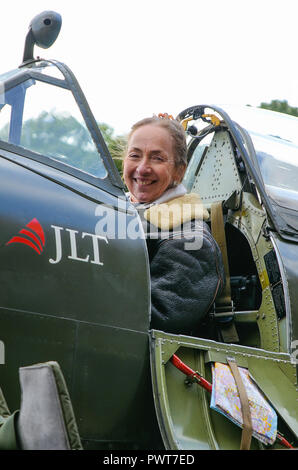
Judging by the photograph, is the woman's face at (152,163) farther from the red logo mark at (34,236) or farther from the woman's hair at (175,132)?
the red logo mark at (34,236)

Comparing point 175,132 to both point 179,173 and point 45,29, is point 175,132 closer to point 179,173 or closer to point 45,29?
point 179,173

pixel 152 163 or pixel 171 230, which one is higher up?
pixel 152 163

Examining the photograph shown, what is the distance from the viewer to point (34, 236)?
2.39 m

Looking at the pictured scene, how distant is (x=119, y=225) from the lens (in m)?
2.71

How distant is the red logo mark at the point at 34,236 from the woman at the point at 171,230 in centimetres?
67

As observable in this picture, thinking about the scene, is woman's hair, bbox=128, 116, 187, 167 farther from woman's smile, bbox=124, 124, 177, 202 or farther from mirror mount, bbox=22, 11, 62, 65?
mirror mount, bbox=22, 11, 62, 65

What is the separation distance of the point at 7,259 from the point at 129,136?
1498 mm

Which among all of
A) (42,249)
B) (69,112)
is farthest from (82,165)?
(42,249)

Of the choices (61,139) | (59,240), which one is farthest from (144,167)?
(59,240)

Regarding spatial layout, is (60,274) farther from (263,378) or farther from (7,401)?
(263,378)

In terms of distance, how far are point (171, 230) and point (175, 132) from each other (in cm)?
72

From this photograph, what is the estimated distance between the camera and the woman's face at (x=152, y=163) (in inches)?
134
